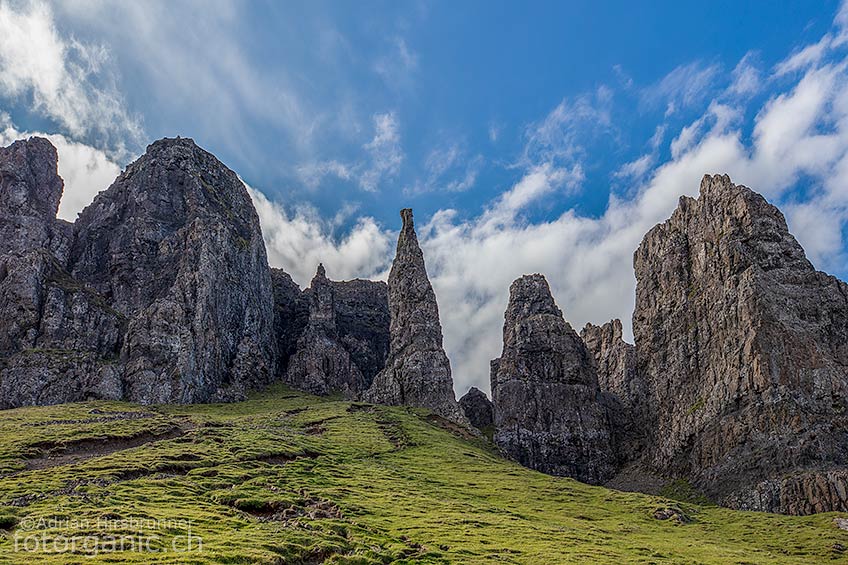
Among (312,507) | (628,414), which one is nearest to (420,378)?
(628,414)

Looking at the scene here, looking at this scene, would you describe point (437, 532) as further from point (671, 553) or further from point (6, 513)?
point (6, 513)

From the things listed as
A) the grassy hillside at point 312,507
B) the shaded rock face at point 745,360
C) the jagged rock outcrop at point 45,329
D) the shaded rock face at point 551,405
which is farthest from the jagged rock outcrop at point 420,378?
the jagged rock outcrop at point 45,329

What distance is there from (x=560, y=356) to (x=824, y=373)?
75.3 meters

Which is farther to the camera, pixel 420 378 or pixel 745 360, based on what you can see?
pixel 420 378

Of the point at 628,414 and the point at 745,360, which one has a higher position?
the point at 745,360

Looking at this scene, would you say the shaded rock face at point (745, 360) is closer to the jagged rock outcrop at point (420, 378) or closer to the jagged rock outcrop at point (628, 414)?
the jagged rock outcrop at point (628, 414)

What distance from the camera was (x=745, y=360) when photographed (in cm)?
13662

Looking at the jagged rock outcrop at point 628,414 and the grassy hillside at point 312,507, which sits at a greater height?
the jagged rock outcrop at point 628,414

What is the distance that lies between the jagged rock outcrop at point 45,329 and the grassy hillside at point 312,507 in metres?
27.4

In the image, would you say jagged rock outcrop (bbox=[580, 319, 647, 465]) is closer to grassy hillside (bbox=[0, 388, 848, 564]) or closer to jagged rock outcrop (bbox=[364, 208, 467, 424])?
jagged rock outcrop (bbox=[364, 208, 467, 424])

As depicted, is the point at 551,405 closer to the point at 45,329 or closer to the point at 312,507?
the point at 312,507

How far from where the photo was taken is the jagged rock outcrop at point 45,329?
6097 inches

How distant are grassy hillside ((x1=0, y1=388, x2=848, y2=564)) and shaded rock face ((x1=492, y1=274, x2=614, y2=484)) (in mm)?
47059

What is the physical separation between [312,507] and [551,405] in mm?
127093
